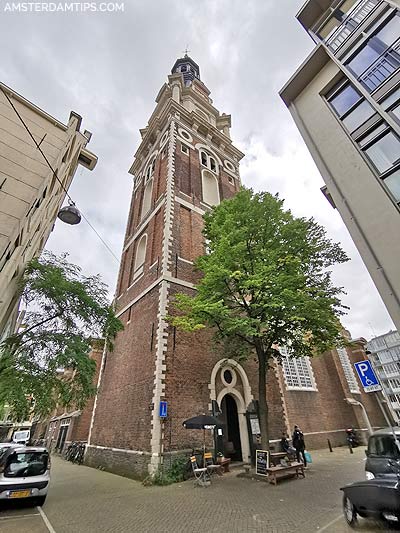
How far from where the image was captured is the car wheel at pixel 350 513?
207 inches

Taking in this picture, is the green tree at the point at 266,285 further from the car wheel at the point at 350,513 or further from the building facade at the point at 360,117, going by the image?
the car wheel at the point at 350,513

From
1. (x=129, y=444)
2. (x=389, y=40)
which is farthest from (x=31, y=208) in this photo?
(x=389, y=40)

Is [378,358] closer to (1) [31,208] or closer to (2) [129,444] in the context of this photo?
(2) [129,444]

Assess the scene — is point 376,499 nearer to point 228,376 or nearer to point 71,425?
point 228,376

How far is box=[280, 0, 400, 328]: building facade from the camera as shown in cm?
715

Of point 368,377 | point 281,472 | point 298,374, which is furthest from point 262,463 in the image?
point 298,374

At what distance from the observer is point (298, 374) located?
2125 centimetres

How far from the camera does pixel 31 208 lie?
9453 millimetres

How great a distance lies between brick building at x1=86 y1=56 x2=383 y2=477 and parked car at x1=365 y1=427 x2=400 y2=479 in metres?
7.36

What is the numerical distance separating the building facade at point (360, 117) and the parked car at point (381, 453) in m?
2.93

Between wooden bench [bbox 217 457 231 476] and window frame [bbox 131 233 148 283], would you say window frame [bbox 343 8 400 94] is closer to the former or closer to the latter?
window frame [bbox 131 233 148 283]

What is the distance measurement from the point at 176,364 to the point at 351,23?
15.5m

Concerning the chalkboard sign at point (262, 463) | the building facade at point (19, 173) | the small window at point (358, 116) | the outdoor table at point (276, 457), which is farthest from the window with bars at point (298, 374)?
the building facade at point (19, 173)

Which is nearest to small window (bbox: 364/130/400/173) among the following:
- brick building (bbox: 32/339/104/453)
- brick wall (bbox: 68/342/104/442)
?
brick building (bbox: 32/339/104/453)
